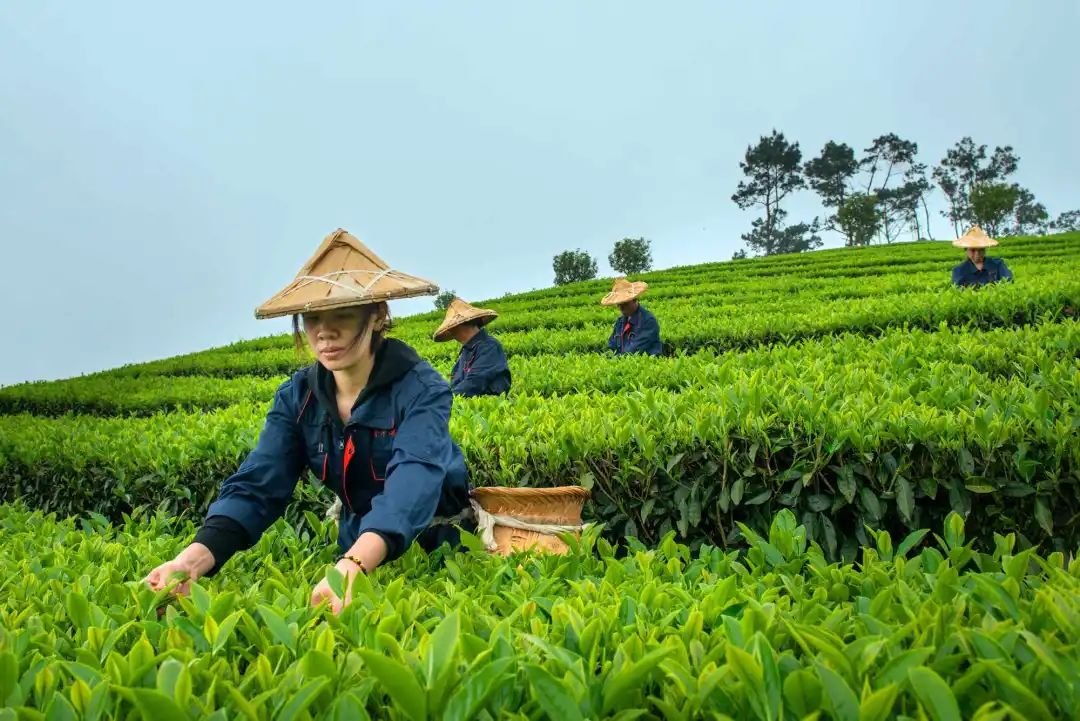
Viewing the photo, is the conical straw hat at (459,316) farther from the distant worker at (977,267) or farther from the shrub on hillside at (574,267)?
the shrub on hillside at (574,267)

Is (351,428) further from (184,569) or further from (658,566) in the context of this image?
(658,566)

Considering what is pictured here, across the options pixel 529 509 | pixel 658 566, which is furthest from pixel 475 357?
pixel 658 566

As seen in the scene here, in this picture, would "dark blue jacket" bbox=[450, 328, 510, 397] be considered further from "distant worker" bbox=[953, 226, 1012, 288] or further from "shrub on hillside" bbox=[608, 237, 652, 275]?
"shrub on hillside" bbox=[608, 237, 652, 275]

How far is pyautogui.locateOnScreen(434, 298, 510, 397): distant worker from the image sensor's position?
6688 millimetres

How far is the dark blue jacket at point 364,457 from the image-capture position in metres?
2.43

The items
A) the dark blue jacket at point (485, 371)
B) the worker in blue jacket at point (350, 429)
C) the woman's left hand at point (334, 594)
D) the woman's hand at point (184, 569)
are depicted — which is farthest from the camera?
the dark blue jacket at point (485, 371)

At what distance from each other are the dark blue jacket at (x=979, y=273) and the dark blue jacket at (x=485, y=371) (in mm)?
7936

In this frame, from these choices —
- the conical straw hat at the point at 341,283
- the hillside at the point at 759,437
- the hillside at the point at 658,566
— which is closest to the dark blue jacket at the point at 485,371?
the hillside at the point at 759,437

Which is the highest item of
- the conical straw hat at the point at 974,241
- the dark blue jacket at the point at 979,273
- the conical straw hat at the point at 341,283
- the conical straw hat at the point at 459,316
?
the conical straw hat at the point at 974,241

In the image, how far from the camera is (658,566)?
8.02 feet

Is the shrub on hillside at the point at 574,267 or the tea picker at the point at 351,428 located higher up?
the shrub on hillside at the point at 574,267

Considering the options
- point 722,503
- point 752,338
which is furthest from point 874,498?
point 752,338

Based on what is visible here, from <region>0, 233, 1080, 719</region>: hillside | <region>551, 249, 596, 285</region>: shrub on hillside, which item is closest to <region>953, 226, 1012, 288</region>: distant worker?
<region>0, 233, 1080, 719</region>: hillside

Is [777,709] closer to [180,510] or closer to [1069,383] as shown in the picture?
[1069,383]
